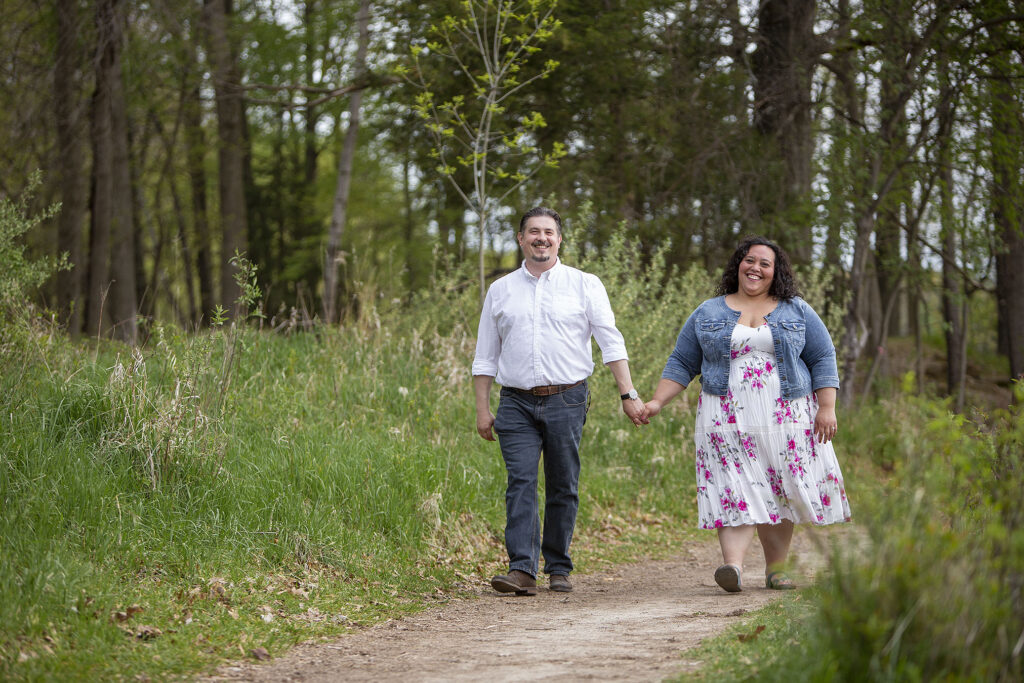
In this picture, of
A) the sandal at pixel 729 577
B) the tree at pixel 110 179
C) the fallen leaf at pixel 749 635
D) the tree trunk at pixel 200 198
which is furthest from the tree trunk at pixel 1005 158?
the tree trunk at pixel 200 198

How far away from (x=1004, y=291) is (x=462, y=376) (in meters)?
10.6

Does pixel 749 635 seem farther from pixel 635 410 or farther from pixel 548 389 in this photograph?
pixel 548 389

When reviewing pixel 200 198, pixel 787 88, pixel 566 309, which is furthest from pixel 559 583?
pixel 200 198

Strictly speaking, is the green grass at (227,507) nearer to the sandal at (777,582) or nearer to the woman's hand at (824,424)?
the sandal at (777,582)

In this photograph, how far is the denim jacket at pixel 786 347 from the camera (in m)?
5.85

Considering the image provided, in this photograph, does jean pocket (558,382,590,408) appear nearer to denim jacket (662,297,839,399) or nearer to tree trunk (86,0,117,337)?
denim jacket (662,297,839,399)

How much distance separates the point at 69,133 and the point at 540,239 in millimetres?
9775

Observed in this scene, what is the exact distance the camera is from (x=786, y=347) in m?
5.85

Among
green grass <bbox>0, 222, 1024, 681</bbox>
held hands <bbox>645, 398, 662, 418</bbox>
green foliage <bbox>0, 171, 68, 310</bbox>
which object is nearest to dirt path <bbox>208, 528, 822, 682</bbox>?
green grass <bbox>0, 222, 1024, 681</bbox>

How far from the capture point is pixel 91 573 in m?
4.52

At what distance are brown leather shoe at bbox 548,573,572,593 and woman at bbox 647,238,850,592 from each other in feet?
2.86

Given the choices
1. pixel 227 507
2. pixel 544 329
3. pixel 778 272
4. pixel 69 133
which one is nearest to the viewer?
pixel 227 507

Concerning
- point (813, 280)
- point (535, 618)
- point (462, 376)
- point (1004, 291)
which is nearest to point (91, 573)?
point (535, 618)

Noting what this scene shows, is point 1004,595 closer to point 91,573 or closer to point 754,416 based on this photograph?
point 754,416
